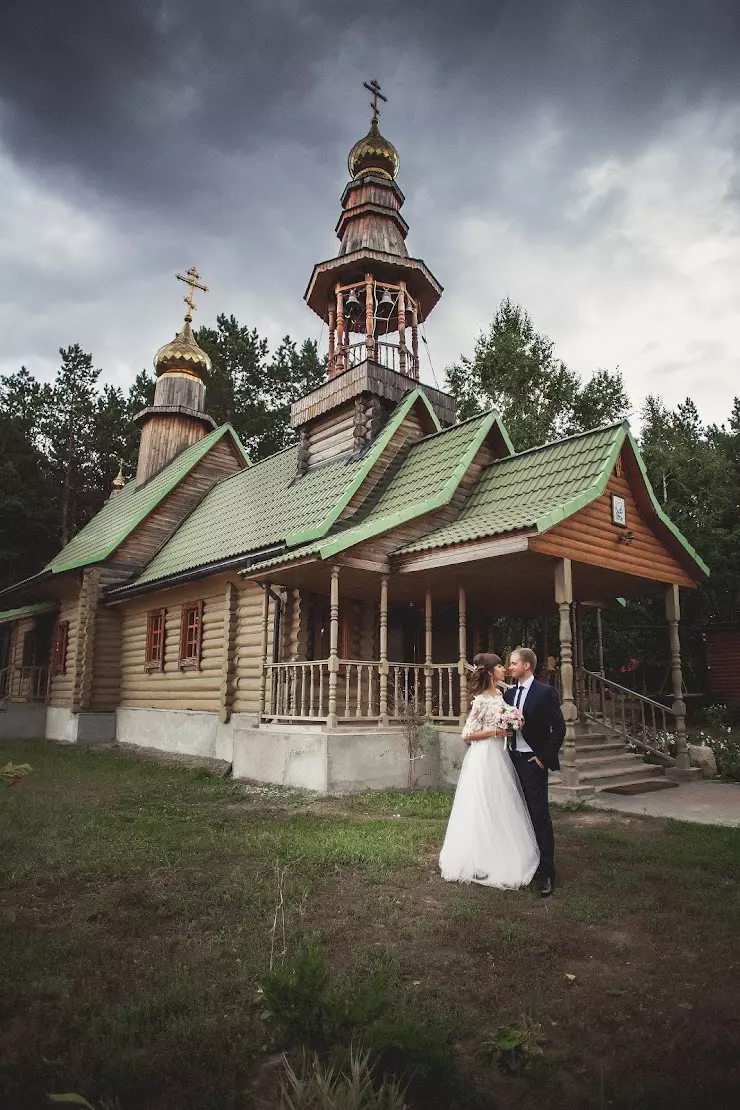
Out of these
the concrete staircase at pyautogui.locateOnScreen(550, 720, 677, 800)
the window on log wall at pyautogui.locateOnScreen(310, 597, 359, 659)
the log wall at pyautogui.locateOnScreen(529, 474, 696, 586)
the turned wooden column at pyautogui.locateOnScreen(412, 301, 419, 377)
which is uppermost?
the turned wooden column at pyautogui.locateOnScreen(412, 301, 419, 377)

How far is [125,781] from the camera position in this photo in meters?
11.7

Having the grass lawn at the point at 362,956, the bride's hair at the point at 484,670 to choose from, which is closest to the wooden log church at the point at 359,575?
the grass lawn at the point at 362,956

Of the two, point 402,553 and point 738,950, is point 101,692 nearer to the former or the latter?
point 402,553

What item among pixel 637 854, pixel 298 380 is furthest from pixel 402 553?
pixel 298 380

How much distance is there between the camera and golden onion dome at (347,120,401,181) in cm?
1739

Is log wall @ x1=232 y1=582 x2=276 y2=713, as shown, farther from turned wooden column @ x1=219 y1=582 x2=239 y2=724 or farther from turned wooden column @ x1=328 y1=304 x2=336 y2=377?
turned wooden column @ x1=328 y1=304 x2=336 y2=377

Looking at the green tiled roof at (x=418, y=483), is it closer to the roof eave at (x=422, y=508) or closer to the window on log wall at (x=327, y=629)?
the roof eave at (x=422, y=508)

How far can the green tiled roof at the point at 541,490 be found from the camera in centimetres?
1014

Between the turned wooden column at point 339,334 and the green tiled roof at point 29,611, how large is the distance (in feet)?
39.5

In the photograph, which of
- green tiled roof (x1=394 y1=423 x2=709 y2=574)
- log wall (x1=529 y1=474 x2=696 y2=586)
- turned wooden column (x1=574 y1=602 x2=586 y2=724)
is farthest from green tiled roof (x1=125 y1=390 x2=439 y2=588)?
turned wooden column (x1=574 y1=602 x2=586 y2=724)

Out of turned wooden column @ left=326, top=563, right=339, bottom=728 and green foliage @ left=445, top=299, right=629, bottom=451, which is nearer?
turned wooden column @ left=326, top=563, right=339, bottom=728

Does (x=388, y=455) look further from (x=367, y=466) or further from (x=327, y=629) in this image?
(x=327, y=629)

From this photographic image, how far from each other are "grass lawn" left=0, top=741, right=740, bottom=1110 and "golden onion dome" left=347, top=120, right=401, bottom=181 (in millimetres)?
15683

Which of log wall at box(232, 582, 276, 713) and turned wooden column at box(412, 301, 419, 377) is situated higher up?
turned wooden column at box(412, 301, 419, 377)
